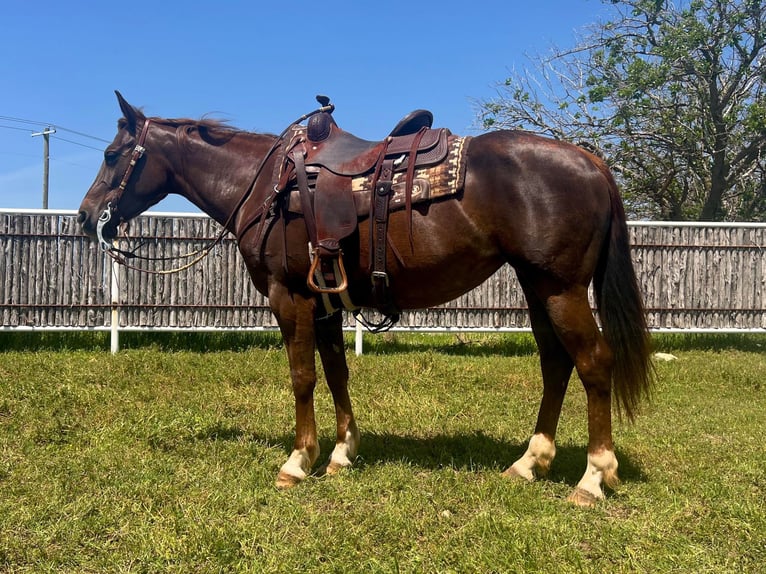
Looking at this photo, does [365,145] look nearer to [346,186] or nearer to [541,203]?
[346,186]

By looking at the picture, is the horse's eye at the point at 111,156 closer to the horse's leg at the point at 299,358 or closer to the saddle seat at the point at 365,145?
the saddle seat at the point at 365,145

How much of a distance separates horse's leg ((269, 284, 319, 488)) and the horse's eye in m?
1.52

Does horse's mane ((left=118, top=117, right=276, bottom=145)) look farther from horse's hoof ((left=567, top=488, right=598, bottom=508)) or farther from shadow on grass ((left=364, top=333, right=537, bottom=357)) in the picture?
shadow on grass ((left=364, top=333, right=537, bottom=357))

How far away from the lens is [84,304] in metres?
8.67

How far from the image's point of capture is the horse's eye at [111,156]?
4.12m

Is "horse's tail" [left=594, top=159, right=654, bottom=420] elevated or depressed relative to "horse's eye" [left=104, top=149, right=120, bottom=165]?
depressed

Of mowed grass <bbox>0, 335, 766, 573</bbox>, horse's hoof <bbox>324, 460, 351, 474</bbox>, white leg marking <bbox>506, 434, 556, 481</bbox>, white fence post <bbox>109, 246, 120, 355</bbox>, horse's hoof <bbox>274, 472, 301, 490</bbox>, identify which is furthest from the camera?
white fence post <bbox>109, 246, 120, 355</bbox>

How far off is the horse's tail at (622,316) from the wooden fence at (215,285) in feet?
18.5

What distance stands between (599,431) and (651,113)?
40.8 feet

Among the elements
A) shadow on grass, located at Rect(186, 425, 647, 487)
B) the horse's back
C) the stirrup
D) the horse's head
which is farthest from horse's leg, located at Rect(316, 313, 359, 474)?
the horse's head

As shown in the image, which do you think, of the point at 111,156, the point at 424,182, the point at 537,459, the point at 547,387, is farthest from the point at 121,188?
the point at 537,459

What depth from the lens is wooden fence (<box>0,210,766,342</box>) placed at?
8.59 meters

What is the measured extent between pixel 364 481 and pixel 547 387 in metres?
1.34

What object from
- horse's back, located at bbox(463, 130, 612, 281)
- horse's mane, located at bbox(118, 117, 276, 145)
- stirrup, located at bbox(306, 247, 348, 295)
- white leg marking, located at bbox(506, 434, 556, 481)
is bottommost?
white leg marking, located at bbox(506, 434, 556, 481)
